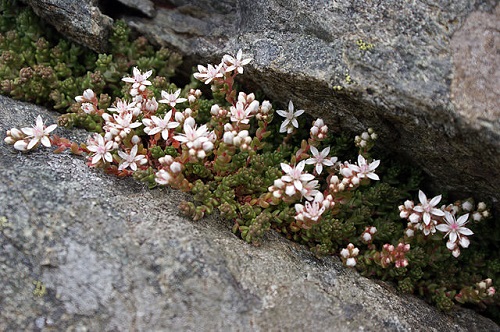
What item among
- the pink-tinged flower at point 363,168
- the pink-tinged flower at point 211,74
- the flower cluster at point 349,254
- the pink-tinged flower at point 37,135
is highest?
the pink-tinged flower at point 211,74

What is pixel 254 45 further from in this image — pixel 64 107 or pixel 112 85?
pixel 64 107

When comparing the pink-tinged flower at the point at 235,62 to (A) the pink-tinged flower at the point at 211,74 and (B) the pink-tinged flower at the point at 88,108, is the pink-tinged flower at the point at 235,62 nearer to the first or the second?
(A) the pink-tinged flower at the point at 211,74

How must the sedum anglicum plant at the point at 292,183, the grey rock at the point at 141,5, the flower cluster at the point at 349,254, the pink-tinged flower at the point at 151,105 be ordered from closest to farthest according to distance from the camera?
the sedum anglicum plant at the point at 292,183
the flower cluster at the point at 349,254
the pink-tinged flower at the point at 151,105
the grey rock at the point at 141,5

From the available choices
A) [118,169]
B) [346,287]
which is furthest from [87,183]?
[346,287]

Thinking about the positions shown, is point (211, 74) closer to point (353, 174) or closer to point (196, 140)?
point (196, 140)

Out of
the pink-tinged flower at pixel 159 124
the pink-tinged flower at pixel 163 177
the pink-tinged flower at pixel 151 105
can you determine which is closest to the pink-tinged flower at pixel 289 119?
the pink-tinged flower at pixel 159 124

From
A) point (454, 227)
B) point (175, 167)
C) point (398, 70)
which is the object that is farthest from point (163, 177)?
point (454, 227)

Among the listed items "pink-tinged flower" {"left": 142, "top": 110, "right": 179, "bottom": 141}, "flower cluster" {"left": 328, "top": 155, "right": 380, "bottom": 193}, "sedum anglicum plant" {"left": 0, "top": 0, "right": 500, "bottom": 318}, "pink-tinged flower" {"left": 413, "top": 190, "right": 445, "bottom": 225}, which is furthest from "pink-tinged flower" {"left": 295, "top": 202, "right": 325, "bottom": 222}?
"pink-tinged flower" {"left": 142, "top": 110, "right": 179, "bottom": 141}
